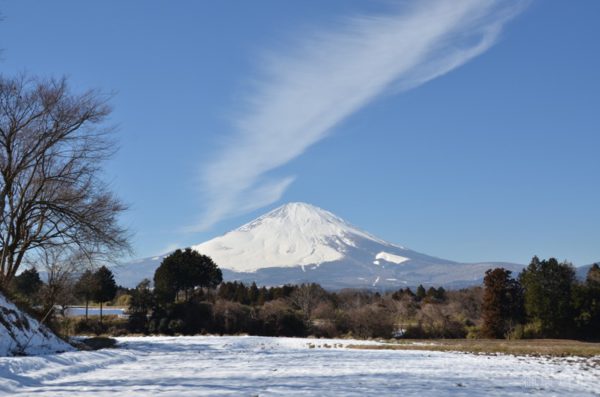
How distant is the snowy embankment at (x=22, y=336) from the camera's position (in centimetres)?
1487

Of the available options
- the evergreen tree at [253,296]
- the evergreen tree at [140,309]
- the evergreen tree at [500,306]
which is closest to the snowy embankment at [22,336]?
the evergreen tree at [140,309]

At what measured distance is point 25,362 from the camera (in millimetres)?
11758

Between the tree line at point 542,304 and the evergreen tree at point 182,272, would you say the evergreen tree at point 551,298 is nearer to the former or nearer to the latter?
the tree line at point 542,304

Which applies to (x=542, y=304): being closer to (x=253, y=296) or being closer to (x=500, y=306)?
(x=500, y=306)

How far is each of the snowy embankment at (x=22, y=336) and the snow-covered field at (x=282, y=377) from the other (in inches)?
58.3

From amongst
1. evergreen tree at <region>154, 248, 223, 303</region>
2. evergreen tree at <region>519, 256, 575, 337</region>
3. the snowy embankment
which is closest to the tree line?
evergreen tree at <region>519, 256, 575, 337</region>

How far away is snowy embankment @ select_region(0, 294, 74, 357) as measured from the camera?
48.8 ft

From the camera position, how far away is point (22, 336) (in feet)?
53.3

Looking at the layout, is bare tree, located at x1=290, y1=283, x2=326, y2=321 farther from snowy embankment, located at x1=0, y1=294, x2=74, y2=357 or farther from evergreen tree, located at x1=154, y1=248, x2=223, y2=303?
snowy embankment, located at x1=0, y1=294, x2=74, y2=357

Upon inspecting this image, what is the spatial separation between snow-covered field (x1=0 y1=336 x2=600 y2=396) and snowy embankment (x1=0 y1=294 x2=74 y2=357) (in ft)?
4.86

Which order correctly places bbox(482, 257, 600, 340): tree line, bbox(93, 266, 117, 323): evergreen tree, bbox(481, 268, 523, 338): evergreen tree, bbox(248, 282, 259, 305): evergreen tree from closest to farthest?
bbox(482, 257, 600, 340): tree line → bbox(481, 268, 523, 338): evergreen tree → bbox(93, 266, 117, 323): evergreen tree → bbox(248, 282, 259, 305): evergreen tree

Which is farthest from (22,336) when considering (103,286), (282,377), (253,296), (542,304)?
(253,296)

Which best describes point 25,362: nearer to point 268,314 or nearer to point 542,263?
point 268,314

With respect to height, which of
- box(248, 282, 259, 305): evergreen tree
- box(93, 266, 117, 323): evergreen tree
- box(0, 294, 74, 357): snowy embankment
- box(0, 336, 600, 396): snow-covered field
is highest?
box(93, 266, 117, 323): evergreen tree
